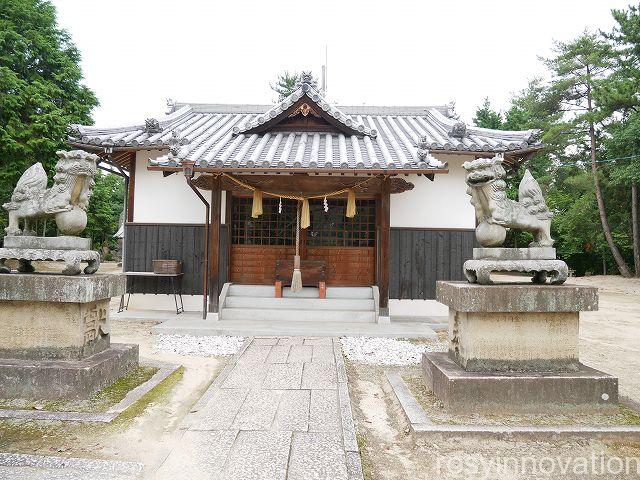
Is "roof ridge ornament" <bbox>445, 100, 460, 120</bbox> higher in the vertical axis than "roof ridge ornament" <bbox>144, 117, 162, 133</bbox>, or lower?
higher

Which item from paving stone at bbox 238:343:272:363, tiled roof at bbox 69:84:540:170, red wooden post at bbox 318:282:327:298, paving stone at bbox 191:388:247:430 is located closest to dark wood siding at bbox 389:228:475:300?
red wooden post at bbox 318:282:327:298

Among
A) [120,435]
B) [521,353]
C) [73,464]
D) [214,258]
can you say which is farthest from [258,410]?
[214,258]

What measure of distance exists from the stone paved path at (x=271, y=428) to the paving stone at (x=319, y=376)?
14mm

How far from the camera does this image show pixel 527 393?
4.26 metres

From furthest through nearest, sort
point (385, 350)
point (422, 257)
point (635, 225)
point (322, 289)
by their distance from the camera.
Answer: point (635, 225) < point (422, 257) < point (322, 289) < point (385, 350)

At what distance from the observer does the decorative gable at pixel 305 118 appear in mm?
10727

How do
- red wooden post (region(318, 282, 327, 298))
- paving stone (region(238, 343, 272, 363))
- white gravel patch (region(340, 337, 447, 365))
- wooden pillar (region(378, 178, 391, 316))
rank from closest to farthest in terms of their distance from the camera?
paving stone (region(238, 343, 272, 363)) < white gravel patch (region(340, 337, 447, 365)) < wooden pillar (region(378, 178, 391, 316)) < red wooden post (region(318, 282, 327, 298))

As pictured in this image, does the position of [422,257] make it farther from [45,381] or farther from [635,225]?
[635,225]

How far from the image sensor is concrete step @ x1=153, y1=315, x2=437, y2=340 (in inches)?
330

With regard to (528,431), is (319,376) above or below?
below

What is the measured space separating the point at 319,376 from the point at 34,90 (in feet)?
65.3

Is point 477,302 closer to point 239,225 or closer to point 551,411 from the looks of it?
point 551,411

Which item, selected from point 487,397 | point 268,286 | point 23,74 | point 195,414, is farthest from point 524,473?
point 23,74

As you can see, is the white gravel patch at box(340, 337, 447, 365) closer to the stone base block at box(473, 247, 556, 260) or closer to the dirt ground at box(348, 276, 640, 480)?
the dirt ground at box(348, 276, 640, 480)
